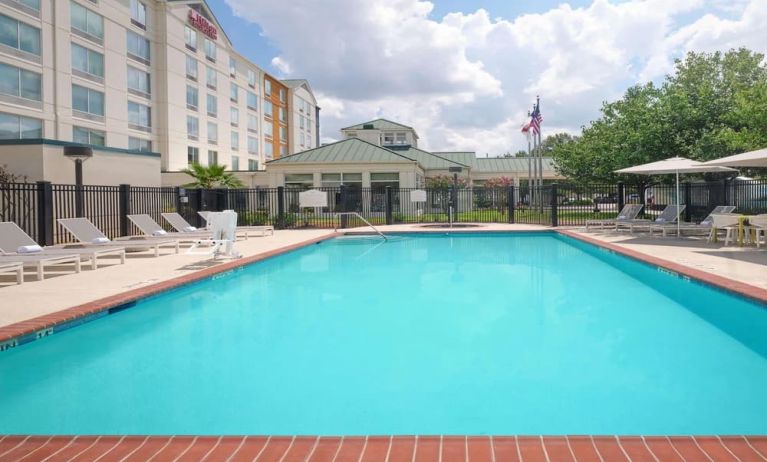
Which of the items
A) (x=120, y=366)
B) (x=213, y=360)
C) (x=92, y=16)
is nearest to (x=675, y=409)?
(x=213, y=360)

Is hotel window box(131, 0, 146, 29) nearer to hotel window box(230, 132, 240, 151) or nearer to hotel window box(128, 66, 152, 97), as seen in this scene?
hotel window box(128, 66, 152, 97)

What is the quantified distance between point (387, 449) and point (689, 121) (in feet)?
68.3

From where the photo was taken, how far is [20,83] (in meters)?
23.4

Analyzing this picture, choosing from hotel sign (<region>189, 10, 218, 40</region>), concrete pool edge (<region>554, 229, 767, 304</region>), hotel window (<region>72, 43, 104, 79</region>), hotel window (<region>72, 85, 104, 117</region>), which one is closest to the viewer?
concrete pool edge (<region>554, 229, 767, 304</region>)

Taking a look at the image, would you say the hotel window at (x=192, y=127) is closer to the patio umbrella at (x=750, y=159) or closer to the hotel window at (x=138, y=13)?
the hotel window at (x=138, y=13)

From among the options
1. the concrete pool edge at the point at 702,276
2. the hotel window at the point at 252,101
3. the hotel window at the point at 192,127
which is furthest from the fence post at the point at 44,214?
the hotel window at the point at 252,101

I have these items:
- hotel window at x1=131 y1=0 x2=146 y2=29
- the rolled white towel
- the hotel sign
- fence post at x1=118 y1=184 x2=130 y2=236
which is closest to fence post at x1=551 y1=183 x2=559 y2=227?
fence post at x1=118 y1=184 x2=130 y2=236

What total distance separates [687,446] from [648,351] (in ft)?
8.96

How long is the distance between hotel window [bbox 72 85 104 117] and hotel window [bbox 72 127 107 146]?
880 mm

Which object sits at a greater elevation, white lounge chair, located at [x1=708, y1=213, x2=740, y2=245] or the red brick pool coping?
white lounge chair, located at [x1=708, y1=213, x2=740, y2=245]

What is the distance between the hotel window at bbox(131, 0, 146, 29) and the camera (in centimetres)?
3042

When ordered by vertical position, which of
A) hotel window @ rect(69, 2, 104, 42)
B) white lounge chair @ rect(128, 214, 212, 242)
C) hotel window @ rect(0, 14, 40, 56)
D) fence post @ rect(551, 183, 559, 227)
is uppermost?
hotel window @ rect(69, 2, 104, 42)

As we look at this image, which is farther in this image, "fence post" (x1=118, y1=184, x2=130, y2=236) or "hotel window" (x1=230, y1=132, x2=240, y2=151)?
"hotel window" (x1=230, y1=132, x2=240, y2=151)

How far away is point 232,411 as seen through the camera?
3.92m
